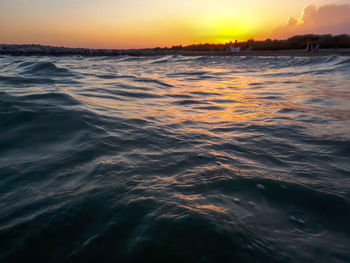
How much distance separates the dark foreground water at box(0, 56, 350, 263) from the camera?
1465 mm

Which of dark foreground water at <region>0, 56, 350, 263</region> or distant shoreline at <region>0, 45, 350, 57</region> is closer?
dark foreground water at <region>0, 56, 350, 263</region>

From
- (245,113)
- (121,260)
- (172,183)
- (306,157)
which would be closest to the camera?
(121,260)

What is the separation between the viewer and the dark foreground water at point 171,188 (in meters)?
1.46

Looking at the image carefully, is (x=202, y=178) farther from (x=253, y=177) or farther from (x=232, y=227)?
(x=232, y=227)

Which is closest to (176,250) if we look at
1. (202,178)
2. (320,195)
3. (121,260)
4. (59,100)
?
(121,260)

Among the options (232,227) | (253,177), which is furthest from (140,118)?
(232,227)

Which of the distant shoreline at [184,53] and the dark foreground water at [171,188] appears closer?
the dark foreground water at [171,188]

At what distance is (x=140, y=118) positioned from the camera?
4.29 meters

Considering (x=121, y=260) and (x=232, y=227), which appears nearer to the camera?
(x=121, y=260)

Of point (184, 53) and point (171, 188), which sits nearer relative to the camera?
point (171, 188)

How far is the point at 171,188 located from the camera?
81.2 inches

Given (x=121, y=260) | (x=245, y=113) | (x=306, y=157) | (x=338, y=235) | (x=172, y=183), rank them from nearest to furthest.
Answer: (x=121, y=260) → (x=338, y=235) → (x=172, y=183) → (x=306, y=157) → (x=245, y=113)

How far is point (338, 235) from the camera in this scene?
1.58 m

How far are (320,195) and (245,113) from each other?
3002 mm
